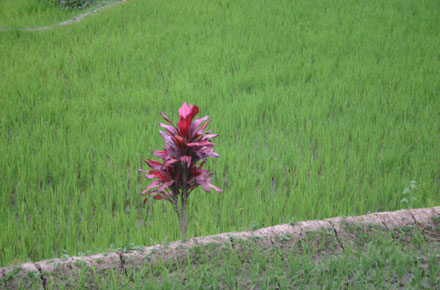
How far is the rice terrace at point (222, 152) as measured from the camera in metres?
1.77

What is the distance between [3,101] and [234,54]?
2.62 metres

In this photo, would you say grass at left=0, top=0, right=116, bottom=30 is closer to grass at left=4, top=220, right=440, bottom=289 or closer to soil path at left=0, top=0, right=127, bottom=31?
soil path at left=0, top=0, right=127, bottom=31

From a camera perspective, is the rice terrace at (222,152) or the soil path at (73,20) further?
the soil path at (73,20)

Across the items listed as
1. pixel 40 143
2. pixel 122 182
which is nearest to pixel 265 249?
pixel 122 182

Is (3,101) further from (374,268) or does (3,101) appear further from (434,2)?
(434,2)

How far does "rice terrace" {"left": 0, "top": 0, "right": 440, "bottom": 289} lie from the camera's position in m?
1.77

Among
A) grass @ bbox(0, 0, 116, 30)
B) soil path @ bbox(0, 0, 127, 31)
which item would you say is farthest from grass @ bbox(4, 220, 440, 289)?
grass @ bbox(0, 0, 116, 30)

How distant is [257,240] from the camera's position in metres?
1.89

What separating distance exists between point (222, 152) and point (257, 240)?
3.67ft

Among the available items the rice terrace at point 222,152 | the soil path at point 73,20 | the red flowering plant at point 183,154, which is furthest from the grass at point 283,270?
the soil path at point 73,20

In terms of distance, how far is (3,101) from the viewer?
147 inches

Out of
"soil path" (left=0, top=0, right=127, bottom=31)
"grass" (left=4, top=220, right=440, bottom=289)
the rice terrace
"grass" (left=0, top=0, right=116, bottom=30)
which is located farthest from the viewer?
"grass" (left=0, top=0, right=116, bottom=30)

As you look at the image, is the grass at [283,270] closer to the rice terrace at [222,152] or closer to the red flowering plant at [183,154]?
the rice terrace at [222,152]

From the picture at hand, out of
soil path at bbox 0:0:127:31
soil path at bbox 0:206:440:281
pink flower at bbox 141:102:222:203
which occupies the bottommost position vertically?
soil path at bbox 0:206:440:281
